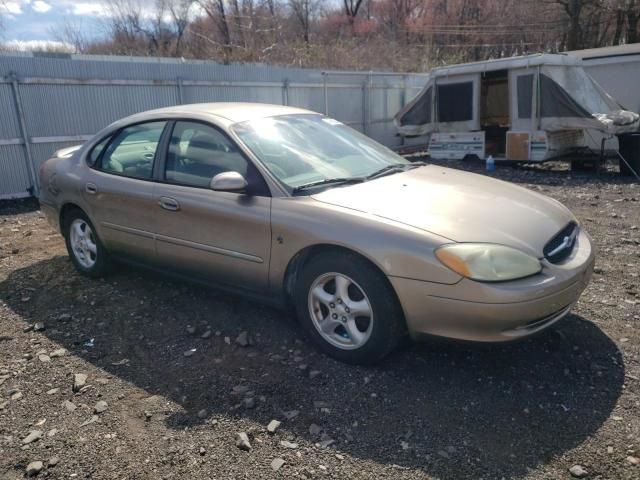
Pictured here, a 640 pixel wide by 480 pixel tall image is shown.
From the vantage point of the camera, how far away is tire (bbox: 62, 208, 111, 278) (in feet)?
16.0

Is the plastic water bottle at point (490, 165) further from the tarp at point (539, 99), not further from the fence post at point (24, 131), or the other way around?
the fence post at point (24, 131)

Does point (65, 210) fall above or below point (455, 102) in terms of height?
below

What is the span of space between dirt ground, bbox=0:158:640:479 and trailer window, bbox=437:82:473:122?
30.7 ft

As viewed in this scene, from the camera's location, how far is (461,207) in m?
3.34

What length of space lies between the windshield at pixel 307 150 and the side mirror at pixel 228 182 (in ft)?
0.78

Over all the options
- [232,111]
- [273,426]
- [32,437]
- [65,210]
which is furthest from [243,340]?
[65,210]

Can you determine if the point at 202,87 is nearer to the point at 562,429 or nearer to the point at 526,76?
the point at 526,76

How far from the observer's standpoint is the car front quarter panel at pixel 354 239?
117 inches

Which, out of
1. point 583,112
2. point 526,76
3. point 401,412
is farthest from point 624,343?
point 526,76

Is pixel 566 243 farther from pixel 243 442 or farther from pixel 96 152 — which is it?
pixel 96 152

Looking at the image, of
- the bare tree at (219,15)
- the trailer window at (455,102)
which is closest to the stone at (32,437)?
the trailer window at (455,102)

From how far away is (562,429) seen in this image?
2770 millimetres

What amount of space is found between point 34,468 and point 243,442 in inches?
40.2

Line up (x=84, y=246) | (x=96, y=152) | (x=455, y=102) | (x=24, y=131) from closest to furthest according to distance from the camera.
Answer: (x=96, y=152) < (x=84, y=246) < (x=24, y=131) < (x=455, y=102)
